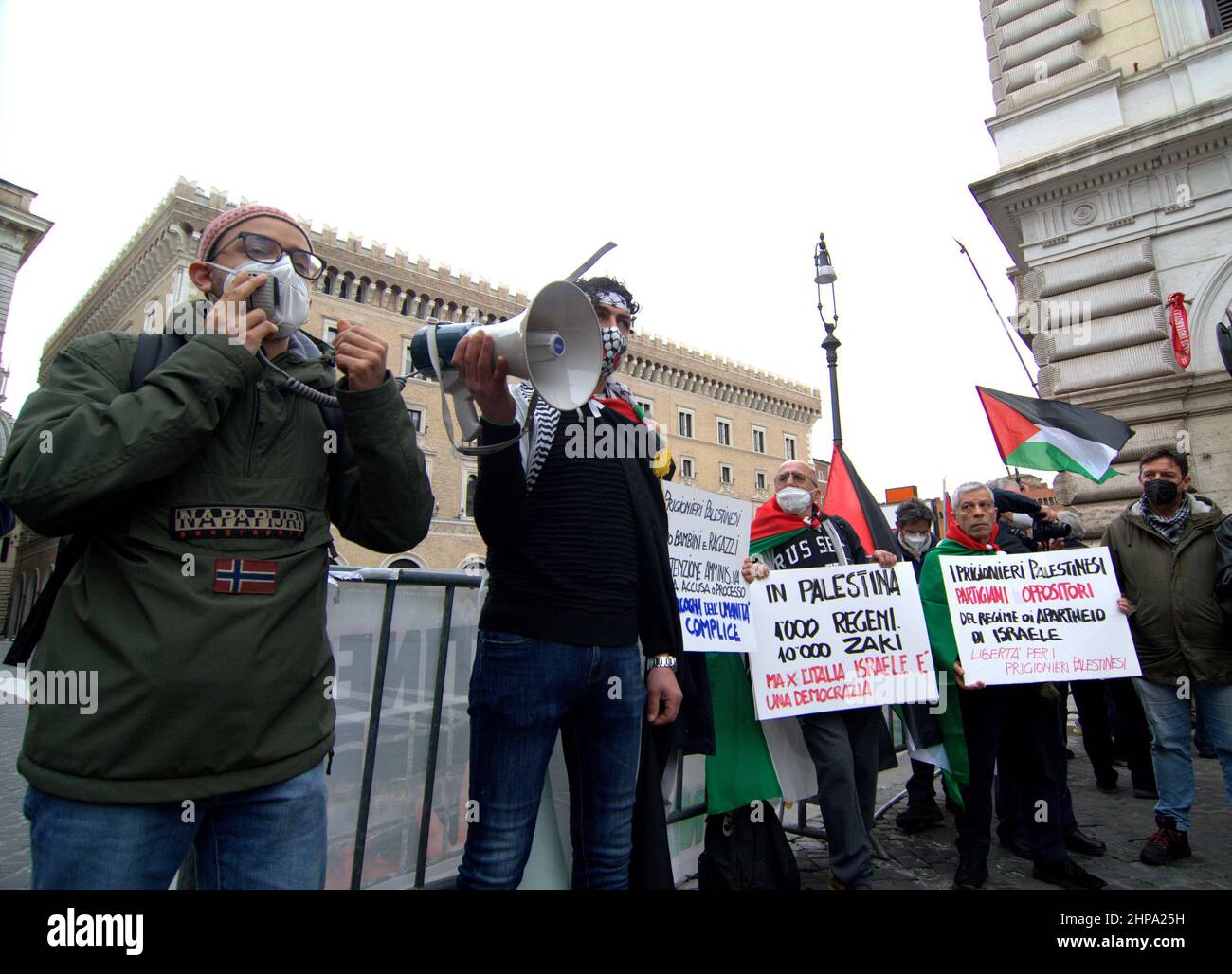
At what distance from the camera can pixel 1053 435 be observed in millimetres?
6660

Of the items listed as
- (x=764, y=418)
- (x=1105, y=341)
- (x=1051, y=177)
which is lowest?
(x=1105, y=341)

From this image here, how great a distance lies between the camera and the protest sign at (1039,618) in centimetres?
392

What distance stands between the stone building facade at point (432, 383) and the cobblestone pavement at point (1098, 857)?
19494 millimetres

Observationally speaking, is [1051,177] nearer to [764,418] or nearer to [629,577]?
[629,577]

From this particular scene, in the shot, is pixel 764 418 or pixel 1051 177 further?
pixel 764 418

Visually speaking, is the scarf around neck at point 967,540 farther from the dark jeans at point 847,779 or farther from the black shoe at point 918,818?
the black shoe at point 918,818

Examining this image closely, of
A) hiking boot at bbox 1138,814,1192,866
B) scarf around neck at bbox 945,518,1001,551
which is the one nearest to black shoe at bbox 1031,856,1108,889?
hiking boot at bbox 1138,814,1192,866

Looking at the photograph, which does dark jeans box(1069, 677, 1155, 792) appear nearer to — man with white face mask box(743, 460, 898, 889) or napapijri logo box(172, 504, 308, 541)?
man with white face mask box(743, 460, 898, 889)

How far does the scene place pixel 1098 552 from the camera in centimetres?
423

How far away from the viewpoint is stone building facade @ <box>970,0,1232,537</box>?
8.38 metres

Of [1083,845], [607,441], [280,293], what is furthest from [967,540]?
[280,293]

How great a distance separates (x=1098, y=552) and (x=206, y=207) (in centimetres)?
3620
